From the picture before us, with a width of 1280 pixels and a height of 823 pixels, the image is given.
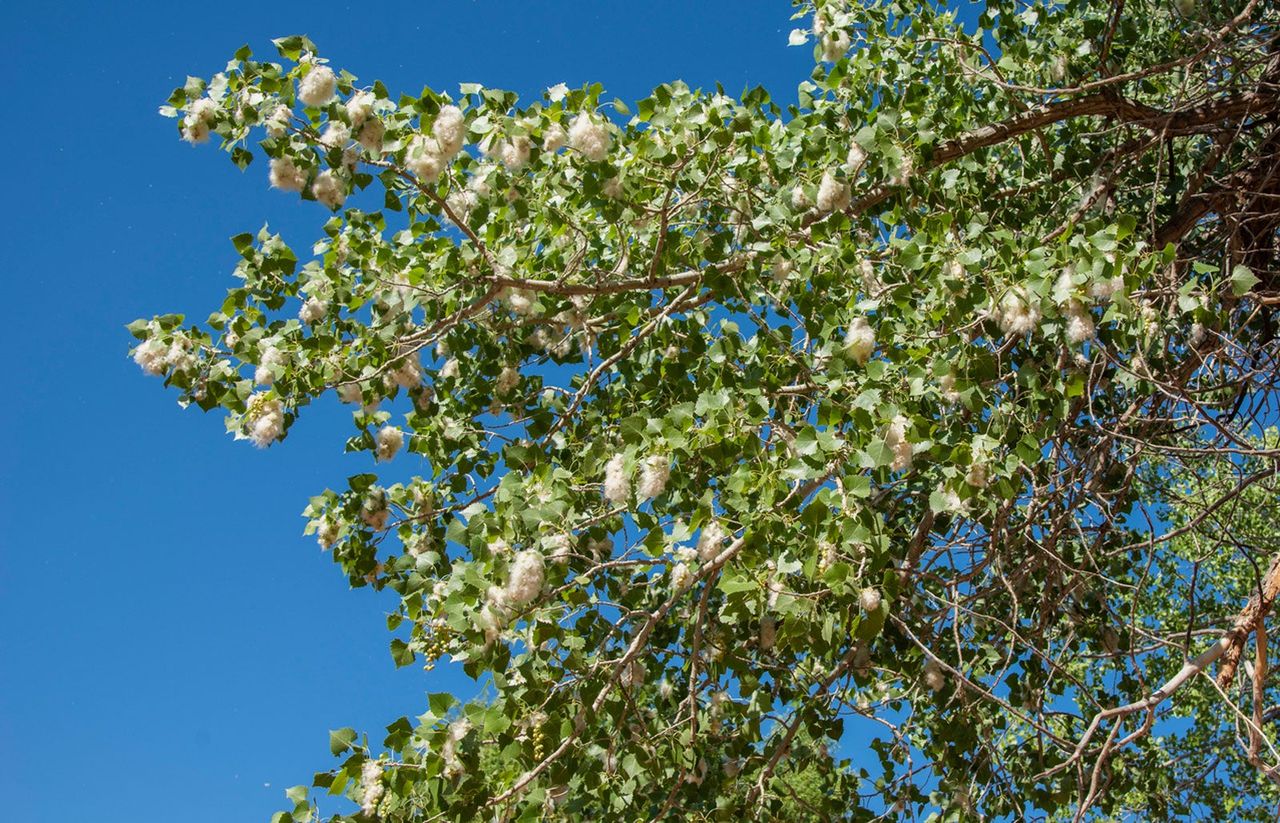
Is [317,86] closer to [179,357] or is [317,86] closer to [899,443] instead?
[179,357]

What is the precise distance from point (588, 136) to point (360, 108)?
553mm

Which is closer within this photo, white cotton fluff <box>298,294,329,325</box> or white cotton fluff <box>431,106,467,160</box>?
white cotton fluff <box>431,106,467,160</box>

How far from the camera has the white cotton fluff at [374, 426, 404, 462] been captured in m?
3.61

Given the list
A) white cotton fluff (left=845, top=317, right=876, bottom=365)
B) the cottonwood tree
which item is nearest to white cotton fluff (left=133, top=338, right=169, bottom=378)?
the cottonwood tree

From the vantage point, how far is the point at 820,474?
2.64 metres

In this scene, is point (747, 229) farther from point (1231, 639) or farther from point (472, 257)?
point (1231, 639)

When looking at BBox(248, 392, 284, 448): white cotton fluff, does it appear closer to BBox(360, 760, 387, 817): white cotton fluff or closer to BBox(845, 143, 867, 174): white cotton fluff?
BBox(360, 760, 387, 817): white cotton fluff

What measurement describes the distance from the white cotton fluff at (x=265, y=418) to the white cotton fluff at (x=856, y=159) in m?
1.60

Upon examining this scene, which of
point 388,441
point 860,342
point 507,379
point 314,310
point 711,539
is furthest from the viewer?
point 507,379

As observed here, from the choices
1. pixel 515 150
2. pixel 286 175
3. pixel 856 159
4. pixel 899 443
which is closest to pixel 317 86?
pixel 286 175

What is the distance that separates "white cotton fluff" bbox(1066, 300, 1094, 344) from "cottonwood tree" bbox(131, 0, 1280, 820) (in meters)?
0.02

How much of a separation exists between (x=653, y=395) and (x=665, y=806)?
1152 millimetres

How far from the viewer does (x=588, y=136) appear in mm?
2906

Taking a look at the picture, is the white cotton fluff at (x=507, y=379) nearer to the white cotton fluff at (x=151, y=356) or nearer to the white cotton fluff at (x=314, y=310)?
the white cotton fluff at (x=314, y=310)
